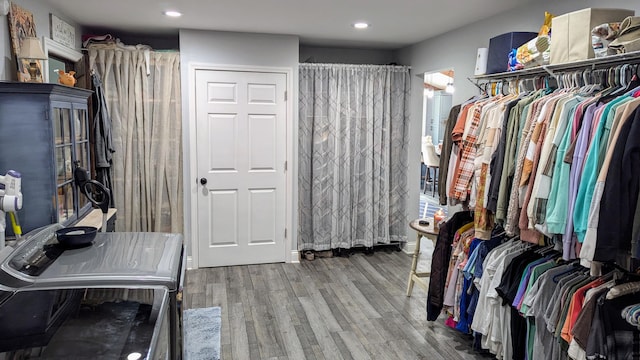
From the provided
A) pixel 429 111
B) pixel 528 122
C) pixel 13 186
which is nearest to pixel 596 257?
pixel 528 122

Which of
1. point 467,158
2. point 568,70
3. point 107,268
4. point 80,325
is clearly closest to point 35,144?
point 107,268

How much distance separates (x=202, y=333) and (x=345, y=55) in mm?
3388

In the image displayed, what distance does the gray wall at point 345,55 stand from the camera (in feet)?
16.6

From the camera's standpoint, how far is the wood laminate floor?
3.01 meters

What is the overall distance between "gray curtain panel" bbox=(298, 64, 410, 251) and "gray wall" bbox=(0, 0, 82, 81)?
7.40 feet

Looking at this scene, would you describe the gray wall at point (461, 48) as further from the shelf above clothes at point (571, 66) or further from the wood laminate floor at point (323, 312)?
the wood laminate floor at point (323, 312)

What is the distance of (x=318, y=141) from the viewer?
4770mm

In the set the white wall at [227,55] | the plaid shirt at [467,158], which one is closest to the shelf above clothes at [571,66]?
the plaid shirt at [467,158]

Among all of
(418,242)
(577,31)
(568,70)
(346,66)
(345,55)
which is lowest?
(418,242)

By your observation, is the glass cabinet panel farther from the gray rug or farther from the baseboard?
the baseboard

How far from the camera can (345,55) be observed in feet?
17.0

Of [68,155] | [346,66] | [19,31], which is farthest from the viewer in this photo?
[346,66]

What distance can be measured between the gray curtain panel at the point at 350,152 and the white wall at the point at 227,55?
0.23 metres

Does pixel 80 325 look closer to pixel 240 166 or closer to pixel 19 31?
pixel 19 31
